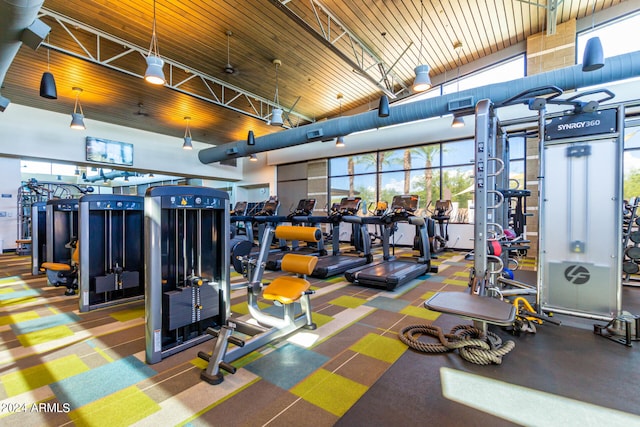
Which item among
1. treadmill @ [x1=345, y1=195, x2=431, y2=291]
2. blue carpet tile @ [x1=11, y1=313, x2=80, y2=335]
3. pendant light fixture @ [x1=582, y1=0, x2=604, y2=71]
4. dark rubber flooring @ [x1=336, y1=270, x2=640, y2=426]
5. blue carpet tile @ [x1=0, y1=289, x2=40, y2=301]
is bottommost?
blue carpet tile @ [x1=0, y1=289, x2=40, y2=301]

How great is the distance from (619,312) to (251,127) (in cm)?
1069

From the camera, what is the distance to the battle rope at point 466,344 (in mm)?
2203

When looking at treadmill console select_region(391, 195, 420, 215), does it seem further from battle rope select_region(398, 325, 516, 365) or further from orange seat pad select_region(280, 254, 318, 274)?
orange seat pad select_region(280, 254, 318, 274)

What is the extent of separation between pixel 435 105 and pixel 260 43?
4083 mm

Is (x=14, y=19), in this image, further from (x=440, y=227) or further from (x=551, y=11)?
(x=440, y=227)

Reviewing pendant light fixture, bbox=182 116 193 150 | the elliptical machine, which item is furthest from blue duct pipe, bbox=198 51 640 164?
the elliptical machine

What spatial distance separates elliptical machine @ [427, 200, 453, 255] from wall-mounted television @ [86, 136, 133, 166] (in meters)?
10.0

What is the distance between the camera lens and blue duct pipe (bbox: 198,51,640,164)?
4855 mm

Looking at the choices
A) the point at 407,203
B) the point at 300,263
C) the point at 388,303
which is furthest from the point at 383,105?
the point at 300,263

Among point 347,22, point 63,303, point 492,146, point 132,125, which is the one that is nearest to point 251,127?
point 132,125

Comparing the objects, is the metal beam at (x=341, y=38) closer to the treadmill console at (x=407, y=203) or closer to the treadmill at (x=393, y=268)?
the treadmill console at (x=407, y=203)

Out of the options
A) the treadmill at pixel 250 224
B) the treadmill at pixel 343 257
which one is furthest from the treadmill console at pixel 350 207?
the treadmill at pixel 250 224

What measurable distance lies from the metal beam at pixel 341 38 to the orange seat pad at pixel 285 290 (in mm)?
4344

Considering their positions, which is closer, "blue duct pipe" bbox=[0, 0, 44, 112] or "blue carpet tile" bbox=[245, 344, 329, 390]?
"blue carpet tile" bbox=[245, 344, 329, 390]
